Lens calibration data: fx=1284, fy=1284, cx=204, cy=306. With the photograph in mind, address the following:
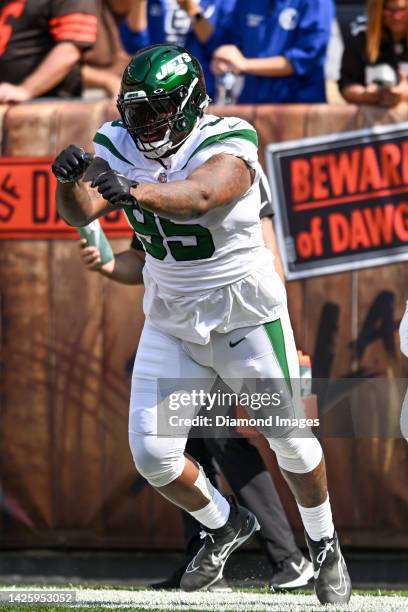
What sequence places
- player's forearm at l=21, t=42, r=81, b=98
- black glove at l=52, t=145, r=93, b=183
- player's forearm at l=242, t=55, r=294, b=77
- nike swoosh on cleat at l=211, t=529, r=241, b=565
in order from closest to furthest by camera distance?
black glove at l=52, t=145, r=93, b=183
nike swoosh on cleat at l=211, t=529, r=241, b=565
player's forearm at l=242, t=55, r=294, b=77
player's forearm at l=21, t=42, r=81, b=98

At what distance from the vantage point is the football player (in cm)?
410

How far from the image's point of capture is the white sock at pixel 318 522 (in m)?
4.41

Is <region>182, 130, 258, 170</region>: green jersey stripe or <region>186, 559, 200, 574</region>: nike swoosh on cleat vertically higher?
<region>182, 130, 258, 170</region>: green jersey stripe

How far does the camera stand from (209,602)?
14.6 ft

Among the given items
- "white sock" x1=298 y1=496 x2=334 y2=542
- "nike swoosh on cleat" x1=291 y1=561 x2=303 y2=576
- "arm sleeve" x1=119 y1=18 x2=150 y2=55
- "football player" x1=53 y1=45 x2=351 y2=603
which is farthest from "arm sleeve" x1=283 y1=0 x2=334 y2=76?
"white sock" x1=298 y1=496 x2=334 y2=542

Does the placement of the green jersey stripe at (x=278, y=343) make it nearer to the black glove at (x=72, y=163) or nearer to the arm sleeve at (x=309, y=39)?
the black glove at (x=72, y=163)

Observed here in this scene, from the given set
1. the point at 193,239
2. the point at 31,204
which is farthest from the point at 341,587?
the point at 31,204

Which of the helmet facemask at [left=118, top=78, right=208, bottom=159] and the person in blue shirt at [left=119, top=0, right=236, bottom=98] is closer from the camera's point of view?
the helmet facemask at [left=118, top=78, right=208, bottom=159]

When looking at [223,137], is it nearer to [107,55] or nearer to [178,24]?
[178,24]

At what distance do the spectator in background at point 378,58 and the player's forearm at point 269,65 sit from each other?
29cm

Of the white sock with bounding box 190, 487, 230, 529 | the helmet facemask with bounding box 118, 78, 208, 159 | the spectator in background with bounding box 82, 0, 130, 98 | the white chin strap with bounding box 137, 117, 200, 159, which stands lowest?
the white sock with bounding box 190, 487, 230, 529

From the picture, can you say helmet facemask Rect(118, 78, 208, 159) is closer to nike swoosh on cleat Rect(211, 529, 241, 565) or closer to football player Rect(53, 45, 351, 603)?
football player Rect(53, 45, 351, 603)

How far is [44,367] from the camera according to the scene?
6090 mm

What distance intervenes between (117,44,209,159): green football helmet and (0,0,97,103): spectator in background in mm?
2152
